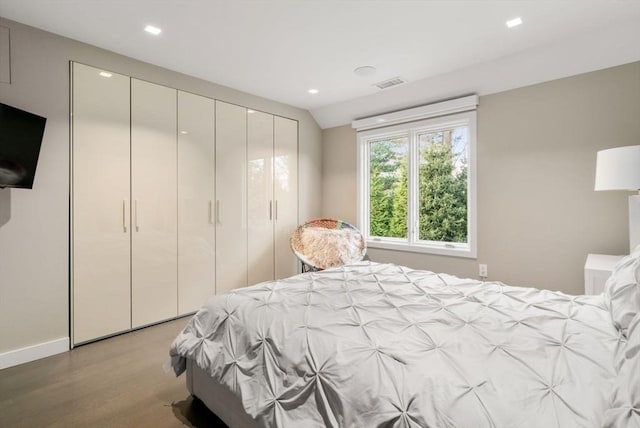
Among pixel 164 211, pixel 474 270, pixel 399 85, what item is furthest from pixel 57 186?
pixel 474 270

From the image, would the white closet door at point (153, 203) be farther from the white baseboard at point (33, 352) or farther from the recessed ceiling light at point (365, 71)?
the recessed ceiling light at point (365, 71)

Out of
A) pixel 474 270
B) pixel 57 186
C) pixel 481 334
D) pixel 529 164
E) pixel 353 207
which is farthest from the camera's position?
pixel 353 207

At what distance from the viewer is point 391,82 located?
356 centimetres

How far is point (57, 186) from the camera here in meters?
2.62

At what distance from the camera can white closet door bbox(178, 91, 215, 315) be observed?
3414mm

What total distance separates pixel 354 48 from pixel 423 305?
2.23 m

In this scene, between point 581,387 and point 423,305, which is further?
point 423,305

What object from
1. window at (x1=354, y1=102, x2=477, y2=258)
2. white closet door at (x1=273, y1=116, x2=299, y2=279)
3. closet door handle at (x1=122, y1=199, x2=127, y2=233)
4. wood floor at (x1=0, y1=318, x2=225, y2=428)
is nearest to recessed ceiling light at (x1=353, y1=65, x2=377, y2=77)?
window at (x1=354, y1=102, x2=477, y2=258)

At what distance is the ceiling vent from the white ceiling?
88 mm

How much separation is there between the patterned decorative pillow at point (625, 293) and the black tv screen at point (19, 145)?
3509 millimetres

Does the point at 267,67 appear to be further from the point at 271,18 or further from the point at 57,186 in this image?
the point at 57,186

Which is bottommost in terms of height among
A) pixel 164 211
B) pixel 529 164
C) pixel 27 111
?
pixel 164 211

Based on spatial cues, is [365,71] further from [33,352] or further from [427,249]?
[33,352]

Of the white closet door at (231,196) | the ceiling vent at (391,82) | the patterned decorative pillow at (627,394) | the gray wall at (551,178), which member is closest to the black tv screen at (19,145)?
the white closet door at (231,196)
